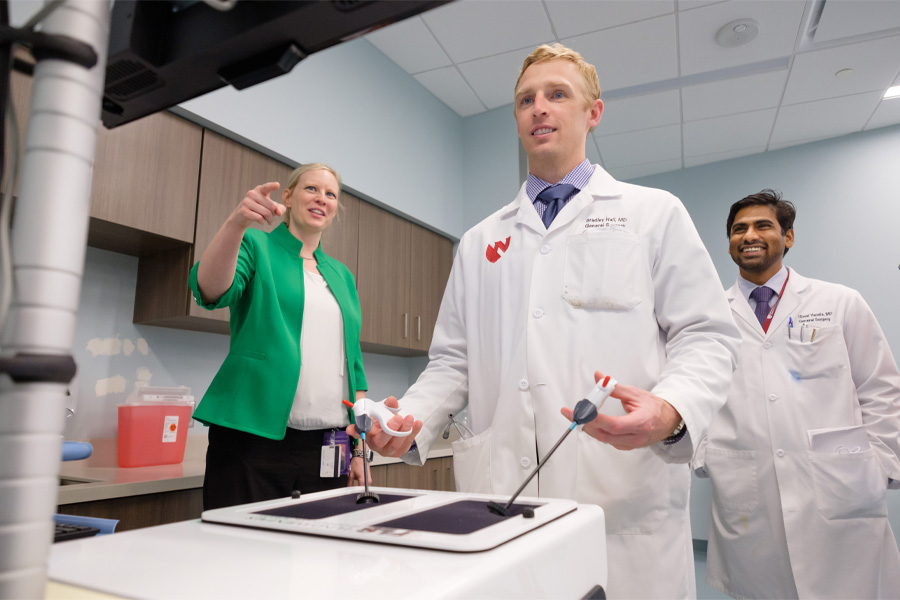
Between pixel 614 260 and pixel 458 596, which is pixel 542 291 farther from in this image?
pixel 458 596

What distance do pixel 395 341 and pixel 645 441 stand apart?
2.62 metres

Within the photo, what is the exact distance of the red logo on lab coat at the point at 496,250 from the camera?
1330 millimetres

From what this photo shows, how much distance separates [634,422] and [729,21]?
3096 mm

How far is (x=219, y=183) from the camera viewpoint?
2.40m

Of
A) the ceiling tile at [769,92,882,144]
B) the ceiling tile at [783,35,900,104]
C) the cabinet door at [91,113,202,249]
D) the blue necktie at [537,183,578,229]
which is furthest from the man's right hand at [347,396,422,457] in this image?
the ceiling tile at [769,92,882,144]

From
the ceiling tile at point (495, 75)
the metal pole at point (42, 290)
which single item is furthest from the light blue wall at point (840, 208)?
the metal pole at point (42, 290)

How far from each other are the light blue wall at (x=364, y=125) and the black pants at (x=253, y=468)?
4.22 feet

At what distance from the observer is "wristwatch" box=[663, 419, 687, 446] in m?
0.94

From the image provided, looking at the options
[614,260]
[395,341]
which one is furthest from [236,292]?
[395,341]

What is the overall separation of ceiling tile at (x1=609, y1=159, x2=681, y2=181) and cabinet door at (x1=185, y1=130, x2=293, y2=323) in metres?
3.28

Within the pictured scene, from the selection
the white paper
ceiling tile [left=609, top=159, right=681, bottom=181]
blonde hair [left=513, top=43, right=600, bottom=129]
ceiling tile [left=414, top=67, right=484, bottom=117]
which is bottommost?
the white paper

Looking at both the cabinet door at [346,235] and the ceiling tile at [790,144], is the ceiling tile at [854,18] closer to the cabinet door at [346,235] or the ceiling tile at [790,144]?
the ceiling tile at [790,144]

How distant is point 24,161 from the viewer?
0.32 m

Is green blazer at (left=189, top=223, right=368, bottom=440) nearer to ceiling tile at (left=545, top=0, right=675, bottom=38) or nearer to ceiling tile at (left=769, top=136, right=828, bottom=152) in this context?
ceiling tile at (left=545, top=0, right=675, bottom=38)
